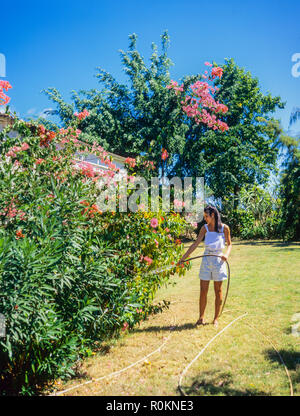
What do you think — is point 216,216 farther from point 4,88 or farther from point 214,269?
point 4,88

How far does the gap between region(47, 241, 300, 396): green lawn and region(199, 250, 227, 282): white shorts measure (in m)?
0.76

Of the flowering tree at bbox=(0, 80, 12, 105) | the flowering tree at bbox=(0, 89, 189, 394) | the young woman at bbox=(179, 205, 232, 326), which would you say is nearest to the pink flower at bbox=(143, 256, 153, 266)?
the flowering tree at bbox=(0, 89, 189, 394)

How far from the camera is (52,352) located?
3.00m

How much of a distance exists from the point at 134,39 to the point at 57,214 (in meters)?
22.7

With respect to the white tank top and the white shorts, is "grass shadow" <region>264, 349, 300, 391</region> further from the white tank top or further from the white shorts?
the white tank top

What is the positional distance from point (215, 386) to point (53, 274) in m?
1.99

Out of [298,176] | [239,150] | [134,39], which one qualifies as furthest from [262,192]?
[134,39]

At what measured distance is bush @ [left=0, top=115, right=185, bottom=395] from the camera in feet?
8.39

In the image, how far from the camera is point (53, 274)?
2.91m

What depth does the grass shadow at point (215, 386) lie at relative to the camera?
3.08m

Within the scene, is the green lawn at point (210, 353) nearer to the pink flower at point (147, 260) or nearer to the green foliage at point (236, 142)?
the pink flower at point (147, 260)

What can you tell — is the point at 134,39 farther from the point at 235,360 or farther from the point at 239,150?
the point at 235,360

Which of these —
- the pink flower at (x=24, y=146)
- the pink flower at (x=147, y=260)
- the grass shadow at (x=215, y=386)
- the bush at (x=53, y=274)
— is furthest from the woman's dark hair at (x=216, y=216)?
the pink flower at (x=24, y=146)

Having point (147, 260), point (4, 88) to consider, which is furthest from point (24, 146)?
point (147, 260)
